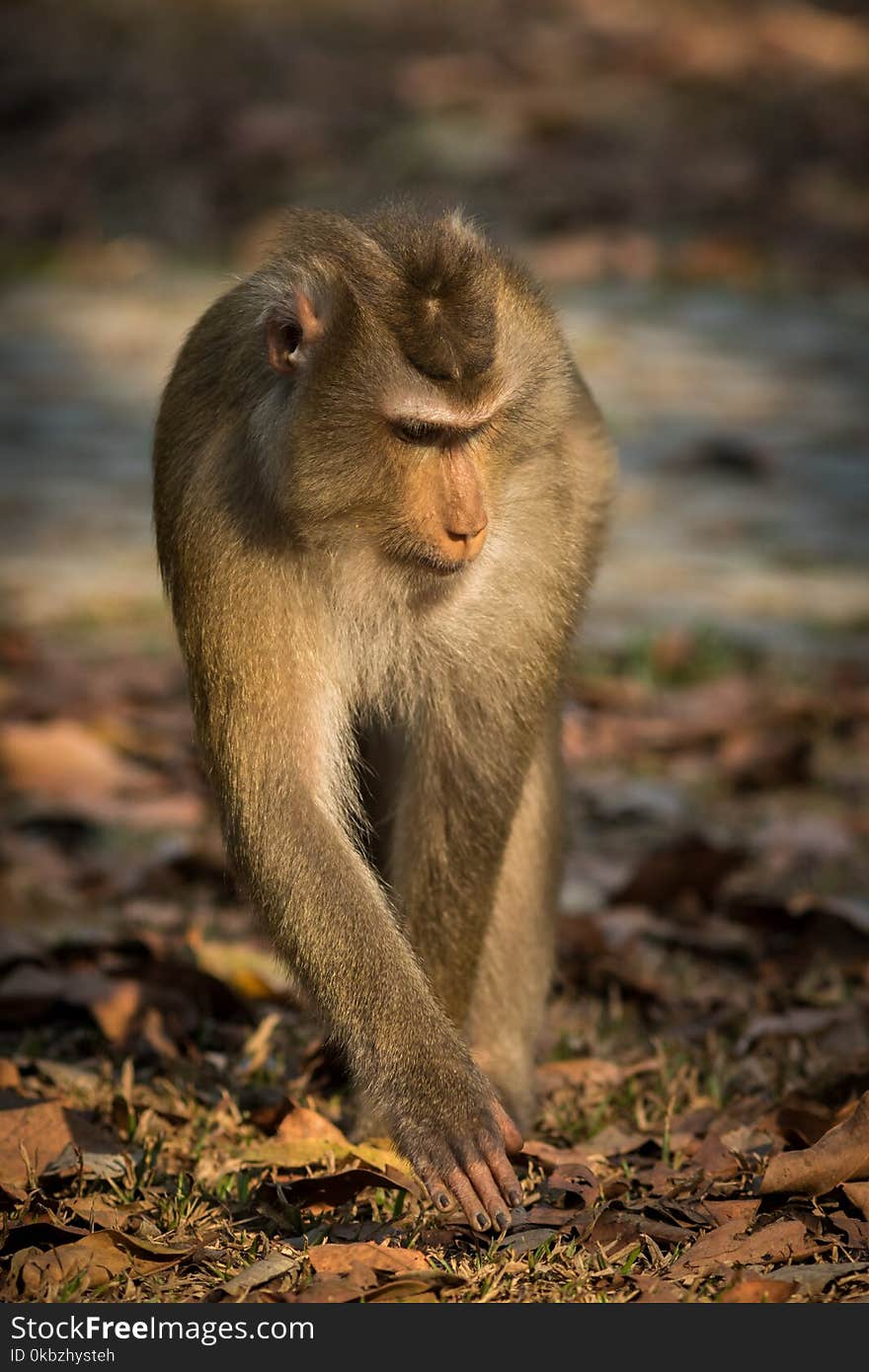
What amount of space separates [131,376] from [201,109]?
4.40 m

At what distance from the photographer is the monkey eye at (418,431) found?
12.4 feet

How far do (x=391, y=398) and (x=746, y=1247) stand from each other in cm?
169

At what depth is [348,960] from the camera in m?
3.86

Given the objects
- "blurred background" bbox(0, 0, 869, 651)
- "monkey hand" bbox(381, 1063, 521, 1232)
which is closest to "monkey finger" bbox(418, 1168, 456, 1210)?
"monkey hand" bbox(381, 1063, 521, 1232)

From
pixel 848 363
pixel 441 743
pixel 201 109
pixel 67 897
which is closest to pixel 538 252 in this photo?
pixel 848 363

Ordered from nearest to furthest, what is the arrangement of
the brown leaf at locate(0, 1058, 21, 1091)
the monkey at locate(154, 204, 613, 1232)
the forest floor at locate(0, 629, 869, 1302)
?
the forest floor at locate(0, 629, 869, 1302), the monkey at locate(154, 204, 613, 1232), the brown leaf at locate(0, 1058, 21, 1091)

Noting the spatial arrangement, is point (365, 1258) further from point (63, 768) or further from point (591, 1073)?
point (63, 768)

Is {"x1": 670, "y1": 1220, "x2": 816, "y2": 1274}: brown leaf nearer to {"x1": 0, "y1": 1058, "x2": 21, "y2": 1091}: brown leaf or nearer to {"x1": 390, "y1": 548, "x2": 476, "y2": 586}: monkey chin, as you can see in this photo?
{"x1": 390, "y1": 548, "x2": 476, "y2": 586}: monkey chin

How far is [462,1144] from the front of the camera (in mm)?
3721

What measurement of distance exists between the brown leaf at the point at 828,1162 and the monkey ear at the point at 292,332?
178 centimetres

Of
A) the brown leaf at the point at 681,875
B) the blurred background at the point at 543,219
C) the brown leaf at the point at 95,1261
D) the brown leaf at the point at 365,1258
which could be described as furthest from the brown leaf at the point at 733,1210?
the blurred background at the point at 543,219

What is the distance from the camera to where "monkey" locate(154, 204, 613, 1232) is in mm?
3814

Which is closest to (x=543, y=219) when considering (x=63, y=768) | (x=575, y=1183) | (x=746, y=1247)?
(x=63, y=768)

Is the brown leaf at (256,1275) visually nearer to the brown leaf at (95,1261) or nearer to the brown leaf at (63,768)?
the brown leaf at (95,1261)
